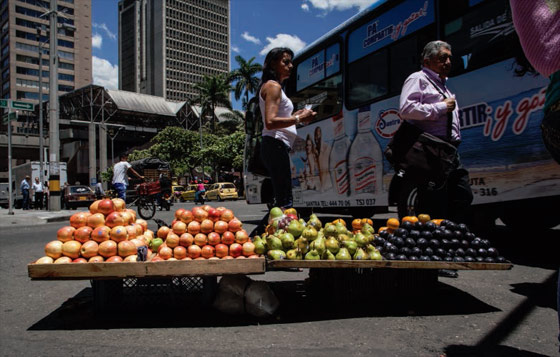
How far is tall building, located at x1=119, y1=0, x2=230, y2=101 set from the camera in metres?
133

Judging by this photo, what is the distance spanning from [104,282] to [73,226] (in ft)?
1.87

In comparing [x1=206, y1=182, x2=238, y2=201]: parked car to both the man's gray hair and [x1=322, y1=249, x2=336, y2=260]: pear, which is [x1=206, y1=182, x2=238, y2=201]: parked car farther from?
[x1=322, y1=249, x2=336, y2=260]: pear

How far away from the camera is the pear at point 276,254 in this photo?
9.97 feet

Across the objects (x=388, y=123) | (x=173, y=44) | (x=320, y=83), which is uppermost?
(x=173, y=44)

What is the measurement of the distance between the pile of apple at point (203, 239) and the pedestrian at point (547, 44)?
209 centimetres

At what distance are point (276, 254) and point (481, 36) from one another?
3761mm

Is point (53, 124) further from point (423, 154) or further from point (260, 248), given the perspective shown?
point (423, 154)

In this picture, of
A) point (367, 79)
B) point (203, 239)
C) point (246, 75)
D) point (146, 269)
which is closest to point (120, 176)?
point (367, 79)

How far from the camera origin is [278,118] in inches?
148

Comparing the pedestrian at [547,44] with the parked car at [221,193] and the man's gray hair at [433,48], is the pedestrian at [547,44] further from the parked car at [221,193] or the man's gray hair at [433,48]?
the parked car at [221,193]

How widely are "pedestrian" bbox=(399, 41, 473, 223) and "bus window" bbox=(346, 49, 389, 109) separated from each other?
2.62 meters

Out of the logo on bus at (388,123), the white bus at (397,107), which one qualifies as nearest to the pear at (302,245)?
the white bus at (397,107)

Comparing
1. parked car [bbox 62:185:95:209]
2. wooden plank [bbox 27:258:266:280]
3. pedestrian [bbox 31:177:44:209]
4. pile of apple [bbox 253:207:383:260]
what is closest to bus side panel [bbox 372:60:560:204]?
pile of apple [bbox 253:207:383:260]

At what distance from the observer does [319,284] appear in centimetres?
351
